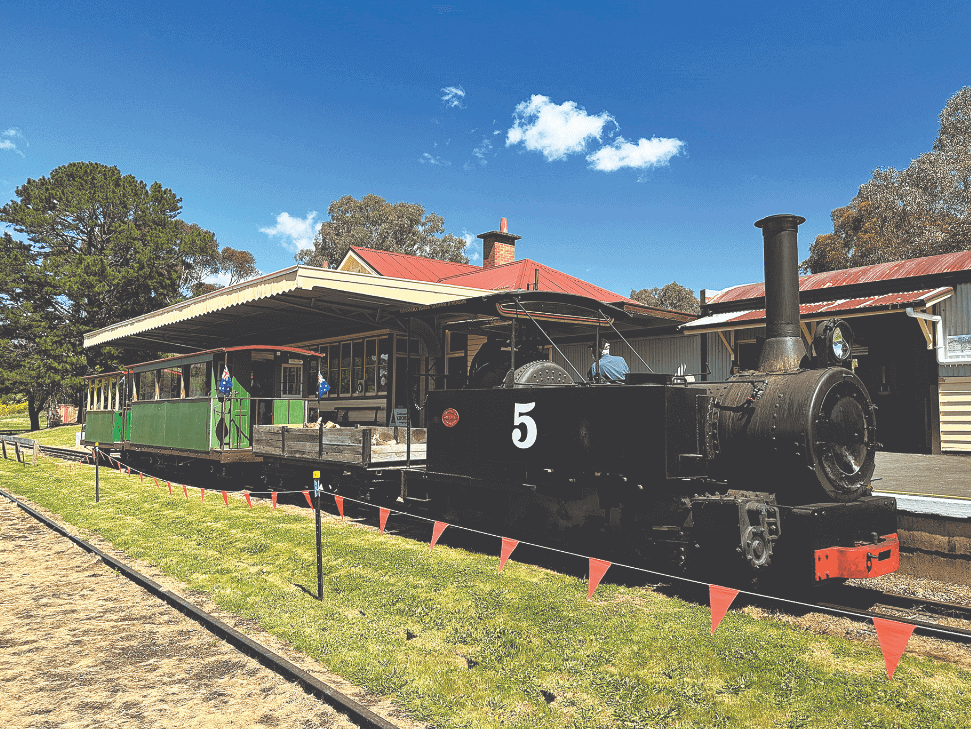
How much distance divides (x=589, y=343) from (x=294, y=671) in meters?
15.5

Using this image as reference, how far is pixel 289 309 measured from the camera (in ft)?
49.3

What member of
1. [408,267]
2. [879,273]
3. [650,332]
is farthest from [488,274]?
[879,273]

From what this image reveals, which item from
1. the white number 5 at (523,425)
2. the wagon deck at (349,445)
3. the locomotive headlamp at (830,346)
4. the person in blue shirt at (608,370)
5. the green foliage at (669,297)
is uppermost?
the green foliage at (669,297)

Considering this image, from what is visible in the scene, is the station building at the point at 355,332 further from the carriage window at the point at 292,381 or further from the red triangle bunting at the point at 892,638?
the red triangle bunting at the point at 892,638

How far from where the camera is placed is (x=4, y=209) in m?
35.9

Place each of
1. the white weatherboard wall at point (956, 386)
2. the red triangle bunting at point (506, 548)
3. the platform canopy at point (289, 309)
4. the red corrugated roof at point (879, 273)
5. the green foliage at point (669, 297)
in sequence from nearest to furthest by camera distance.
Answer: the red triangle bunting at point (506, 548), the platform canopy at point (289, 309), the white weatherboard wall at point (956, 386), the red corrugated roof at point (879, 273), the green foliage at point (669, 297)

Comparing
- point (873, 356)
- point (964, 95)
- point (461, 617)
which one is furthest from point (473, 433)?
point (964, 95)

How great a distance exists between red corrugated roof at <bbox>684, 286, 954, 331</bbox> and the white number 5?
7.19m

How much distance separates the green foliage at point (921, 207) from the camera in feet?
99.7

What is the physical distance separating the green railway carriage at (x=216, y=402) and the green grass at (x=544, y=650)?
18.4 ft

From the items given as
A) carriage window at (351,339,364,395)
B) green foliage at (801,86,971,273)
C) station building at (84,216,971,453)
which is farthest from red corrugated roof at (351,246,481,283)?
green foliage at (801,86,971,273)

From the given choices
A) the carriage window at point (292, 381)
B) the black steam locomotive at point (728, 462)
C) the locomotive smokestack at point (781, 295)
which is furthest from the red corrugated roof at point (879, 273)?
the carriage window at point (292, 381)

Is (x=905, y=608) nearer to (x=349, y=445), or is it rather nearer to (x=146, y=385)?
(x=349, y=445)

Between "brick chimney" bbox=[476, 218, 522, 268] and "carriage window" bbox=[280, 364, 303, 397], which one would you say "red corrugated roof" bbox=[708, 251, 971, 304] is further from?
"carriage window" bbox=[280, 364, 303, 397]
